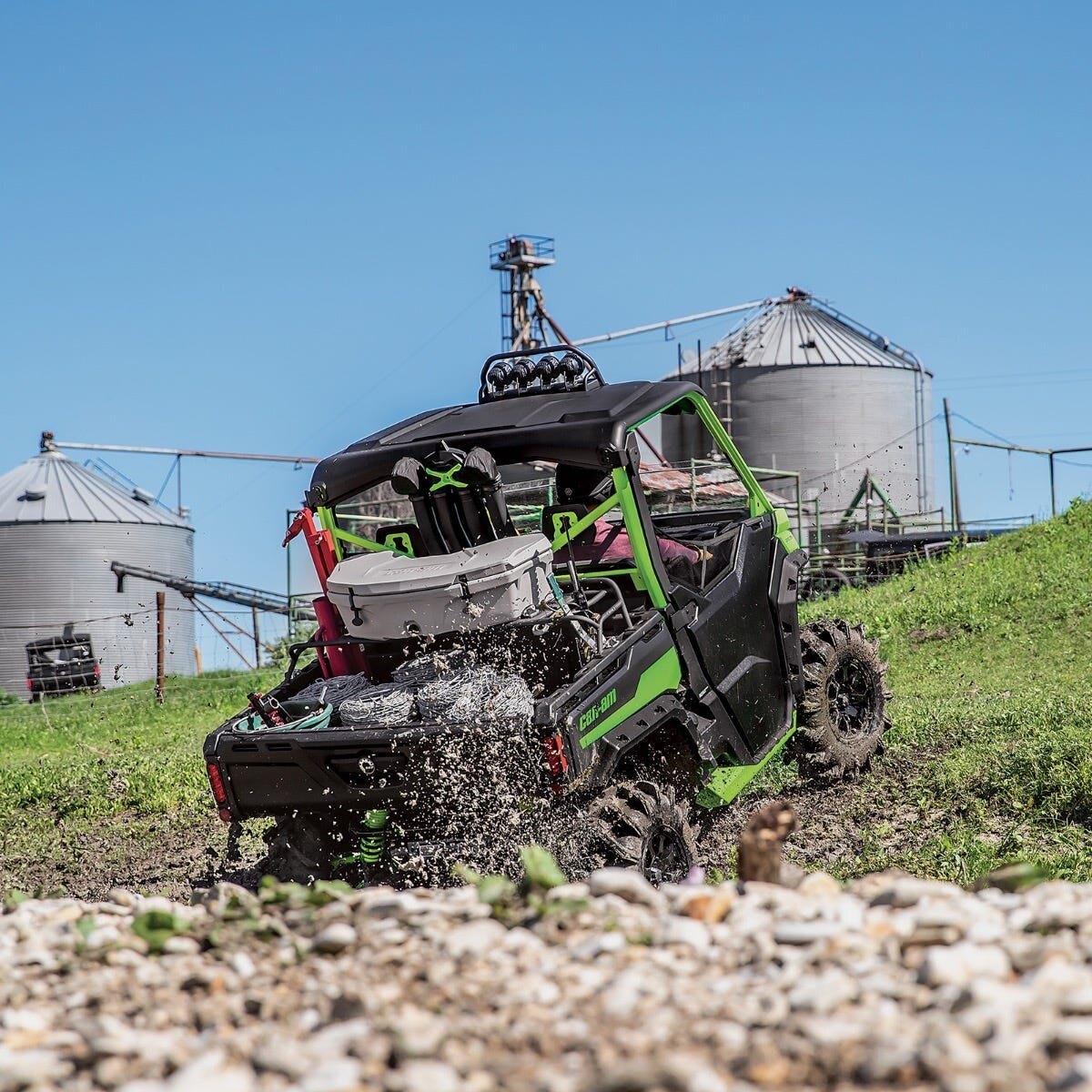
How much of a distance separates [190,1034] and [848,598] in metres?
17.2

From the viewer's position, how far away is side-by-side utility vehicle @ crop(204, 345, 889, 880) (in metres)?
6.41

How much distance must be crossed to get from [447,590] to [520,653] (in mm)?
470

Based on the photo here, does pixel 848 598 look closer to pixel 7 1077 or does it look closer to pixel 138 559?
pixel 7 1077

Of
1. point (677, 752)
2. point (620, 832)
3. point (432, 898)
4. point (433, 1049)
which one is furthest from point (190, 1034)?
point (677, 752)

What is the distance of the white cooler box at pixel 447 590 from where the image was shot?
657cm

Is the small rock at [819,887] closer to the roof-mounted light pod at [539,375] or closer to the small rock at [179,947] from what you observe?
the small rock at [179,947]

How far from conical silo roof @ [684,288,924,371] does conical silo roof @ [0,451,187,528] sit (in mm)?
16411

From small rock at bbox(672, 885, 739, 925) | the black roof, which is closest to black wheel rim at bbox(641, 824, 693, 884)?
the black roof

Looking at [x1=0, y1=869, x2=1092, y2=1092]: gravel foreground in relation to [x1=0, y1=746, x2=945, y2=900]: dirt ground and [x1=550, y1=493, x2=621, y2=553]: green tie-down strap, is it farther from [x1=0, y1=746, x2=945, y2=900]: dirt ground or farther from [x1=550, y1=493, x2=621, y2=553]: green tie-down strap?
[x1=0, y1=746, x2=945, y2=900]: dirt ground

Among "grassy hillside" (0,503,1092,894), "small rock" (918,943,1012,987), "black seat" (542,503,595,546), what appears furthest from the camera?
"grassy hillside" (0,503,1092,894)

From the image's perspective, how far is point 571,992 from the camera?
3.56 metres

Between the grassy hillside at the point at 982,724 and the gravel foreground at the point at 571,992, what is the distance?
308 centimetres

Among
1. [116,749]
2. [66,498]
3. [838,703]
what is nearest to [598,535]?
[838,703]

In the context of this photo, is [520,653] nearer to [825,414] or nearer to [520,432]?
[520,432]
